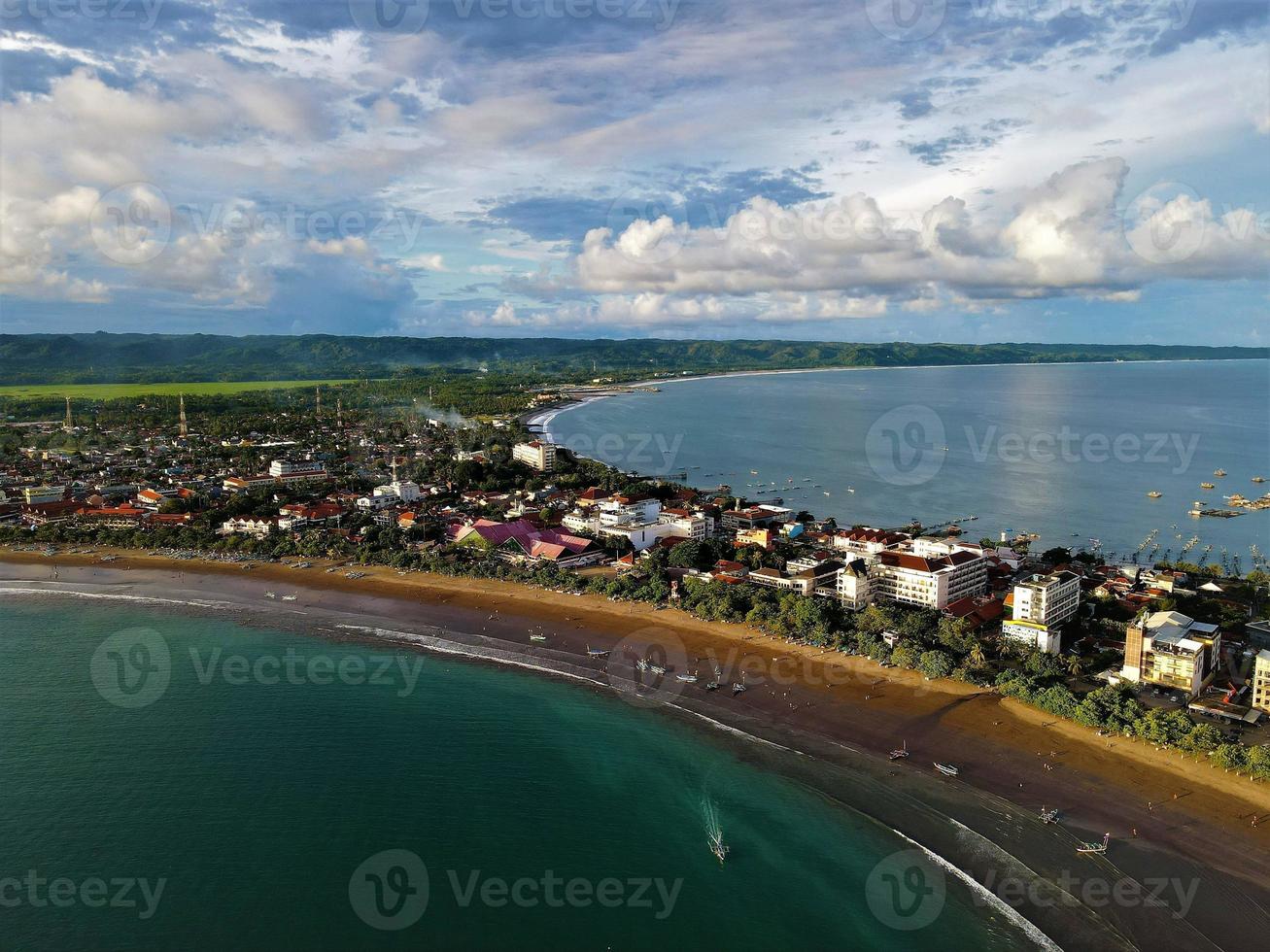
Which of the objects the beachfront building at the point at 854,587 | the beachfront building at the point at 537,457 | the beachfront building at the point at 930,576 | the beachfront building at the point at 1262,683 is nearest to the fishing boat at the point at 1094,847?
the beachfront building at the point at 1262,683

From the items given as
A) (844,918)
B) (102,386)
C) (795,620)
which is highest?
(102,386)

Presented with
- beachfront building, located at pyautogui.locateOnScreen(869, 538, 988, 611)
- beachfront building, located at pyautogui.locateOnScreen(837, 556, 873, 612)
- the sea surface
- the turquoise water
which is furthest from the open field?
beachfront building, located at pyautogui.locateOnScreen(869, 538, 988, 611)

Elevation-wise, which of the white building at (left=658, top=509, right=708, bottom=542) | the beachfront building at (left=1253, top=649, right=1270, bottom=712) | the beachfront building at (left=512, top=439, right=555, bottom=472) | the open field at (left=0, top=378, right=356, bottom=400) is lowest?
the beachfront building at (left=1253, top=649, right=1270, bottom=712)

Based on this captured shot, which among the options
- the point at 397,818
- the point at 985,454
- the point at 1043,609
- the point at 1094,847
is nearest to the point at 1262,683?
the point at 1043,609

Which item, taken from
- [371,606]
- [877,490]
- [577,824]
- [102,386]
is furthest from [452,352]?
[577,824]

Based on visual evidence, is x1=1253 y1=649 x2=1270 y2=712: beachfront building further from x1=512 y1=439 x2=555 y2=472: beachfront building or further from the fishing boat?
x1=512 y1=439 x2=555 y2=472: beachfront building

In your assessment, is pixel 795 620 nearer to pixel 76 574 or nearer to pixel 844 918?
pixel 844 918
